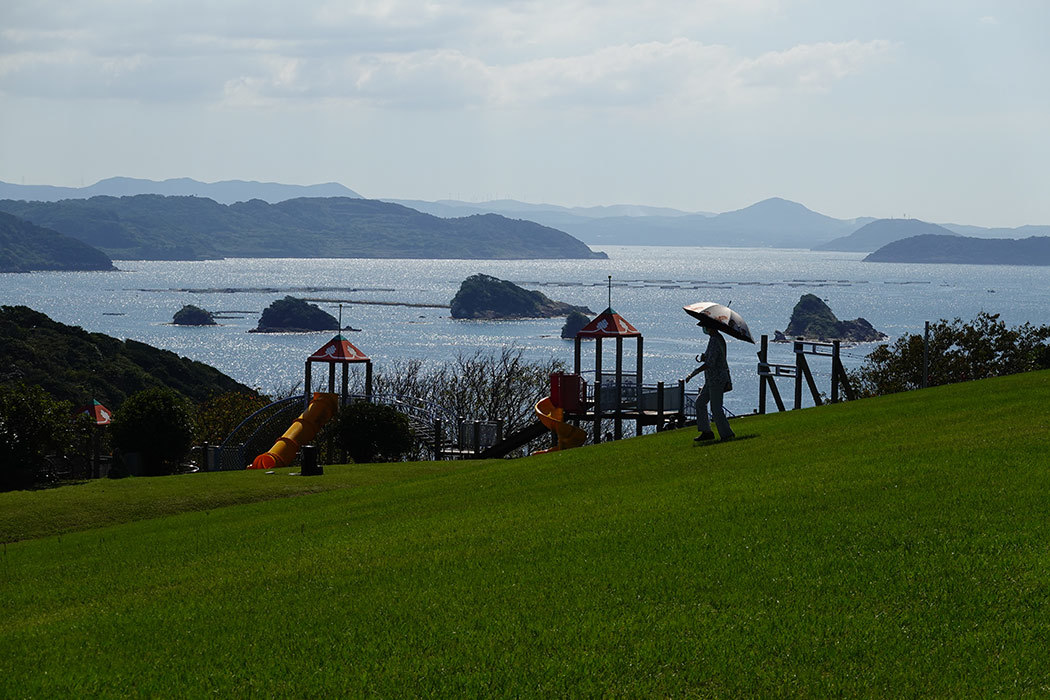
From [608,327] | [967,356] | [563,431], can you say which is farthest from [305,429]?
[967,356]

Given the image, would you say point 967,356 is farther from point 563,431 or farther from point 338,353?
point 338,353

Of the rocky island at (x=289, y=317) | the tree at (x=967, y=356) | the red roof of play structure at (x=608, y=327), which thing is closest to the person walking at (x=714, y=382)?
the red roof of play structure at (x=608, y=327)

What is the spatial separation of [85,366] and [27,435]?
4336 centimetres

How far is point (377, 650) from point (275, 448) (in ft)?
73.9

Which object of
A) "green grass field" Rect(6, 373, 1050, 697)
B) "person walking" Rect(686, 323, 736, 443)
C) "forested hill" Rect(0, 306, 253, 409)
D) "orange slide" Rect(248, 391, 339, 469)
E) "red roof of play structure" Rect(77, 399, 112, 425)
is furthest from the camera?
"forested hill" Rect(0, 306, 253, 409)

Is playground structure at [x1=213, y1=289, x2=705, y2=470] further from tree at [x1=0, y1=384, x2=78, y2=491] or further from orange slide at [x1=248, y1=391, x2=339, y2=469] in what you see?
tree at [x1=0, y1=384, x2=78, y2=491]

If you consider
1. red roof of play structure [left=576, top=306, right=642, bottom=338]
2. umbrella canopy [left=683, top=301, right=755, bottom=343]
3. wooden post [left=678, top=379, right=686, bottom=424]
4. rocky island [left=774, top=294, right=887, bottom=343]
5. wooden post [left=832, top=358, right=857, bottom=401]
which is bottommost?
rocky island [left=774, top=294, right=887, bottom=343]

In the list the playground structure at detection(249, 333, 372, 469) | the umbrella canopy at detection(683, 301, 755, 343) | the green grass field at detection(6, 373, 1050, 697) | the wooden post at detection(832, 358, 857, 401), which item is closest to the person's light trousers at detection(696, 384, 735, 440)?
the umbrella canopy at detection(683, 301, 755, 343)

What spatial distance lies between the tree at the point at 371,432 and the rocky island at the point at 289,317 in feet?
456

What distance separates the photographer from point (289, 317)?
168125mm

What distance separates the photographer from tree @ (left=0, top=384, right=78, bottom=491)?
22672 millimetres

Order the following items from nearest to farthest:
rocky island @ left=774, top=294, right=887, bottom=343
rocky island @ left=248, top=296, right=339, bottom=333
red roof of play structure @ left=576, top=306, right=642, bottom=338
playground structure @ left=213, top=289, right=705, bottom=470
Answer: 1. playground structure @ left=213, top=289, right=705, bottom=470
2. red roof of play structure @ left=576, top=306, right=642, bottom=338
3. rocky island @ left=774, top=294, right=887, bottom=343
4. rocky island @ left=248, top=296, right=339, bottom=333

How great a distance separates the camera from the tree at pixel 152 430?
87.0 feet

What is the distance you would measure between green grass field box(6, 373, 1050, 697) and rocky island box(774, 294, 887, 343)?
138 metres
